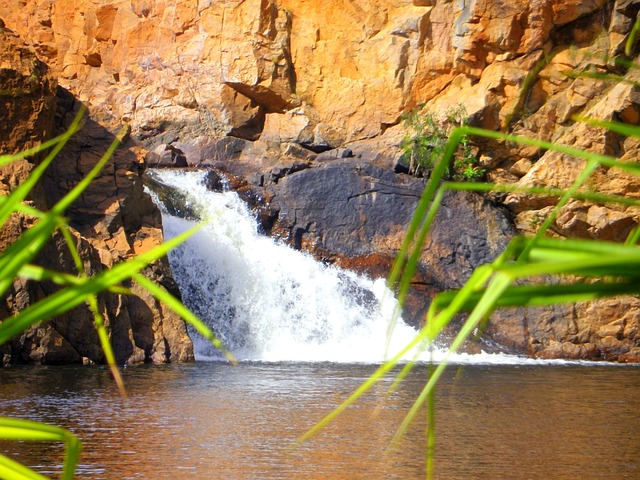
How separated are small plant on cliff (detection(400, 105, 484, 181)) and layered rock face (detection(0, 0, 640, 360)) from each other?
0.44 m

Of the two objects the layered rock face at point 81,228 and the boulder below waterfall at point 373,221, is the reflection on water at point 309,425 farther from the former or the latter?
the boulder below waterfall at point 373,221

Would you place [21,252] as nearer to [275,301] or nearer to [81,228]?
[81,228]

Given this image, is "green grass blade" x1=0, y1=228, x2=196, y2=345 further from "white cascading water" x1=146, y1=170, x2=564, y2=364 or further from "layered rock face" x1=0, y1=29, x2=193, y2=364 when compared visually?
"white cascading water" x1=146, y1=170, x2=564, y2=364

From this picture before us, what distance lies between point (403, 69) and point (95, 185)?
13118 millimetres

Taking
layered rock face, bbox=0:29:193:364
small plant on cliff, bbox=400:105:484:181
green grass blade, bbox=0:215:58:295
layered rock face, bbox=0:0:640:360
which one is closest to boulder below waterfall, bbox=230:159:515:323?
layered rock face, bbox=0:0:640:360

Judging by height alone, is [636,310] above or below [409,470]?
above

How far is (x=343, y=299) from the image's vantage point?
57.4 feet

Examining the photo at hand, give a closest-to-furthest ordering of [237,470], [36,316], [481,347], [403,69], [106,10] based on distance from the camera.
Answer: [36,316] < [237,470] < [481,347] < [403,69] < [106,10]

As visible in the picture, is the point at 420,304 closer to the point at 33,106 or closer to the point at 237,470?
the point at 33,106

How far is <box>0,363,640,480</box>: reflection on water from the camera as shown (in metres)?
5.34

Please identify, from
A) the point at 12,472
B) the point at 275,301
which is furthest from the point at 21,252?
the point at 275,301

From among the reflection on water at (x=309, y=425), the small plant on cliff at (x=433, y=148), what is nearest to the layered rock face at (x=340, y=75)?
the small plant on cliff at (x=433, y=148)

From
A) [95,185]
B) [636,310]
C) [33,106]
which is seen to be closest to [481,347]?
[636,310]

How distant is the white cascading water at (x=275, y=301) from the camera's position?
1583cm
